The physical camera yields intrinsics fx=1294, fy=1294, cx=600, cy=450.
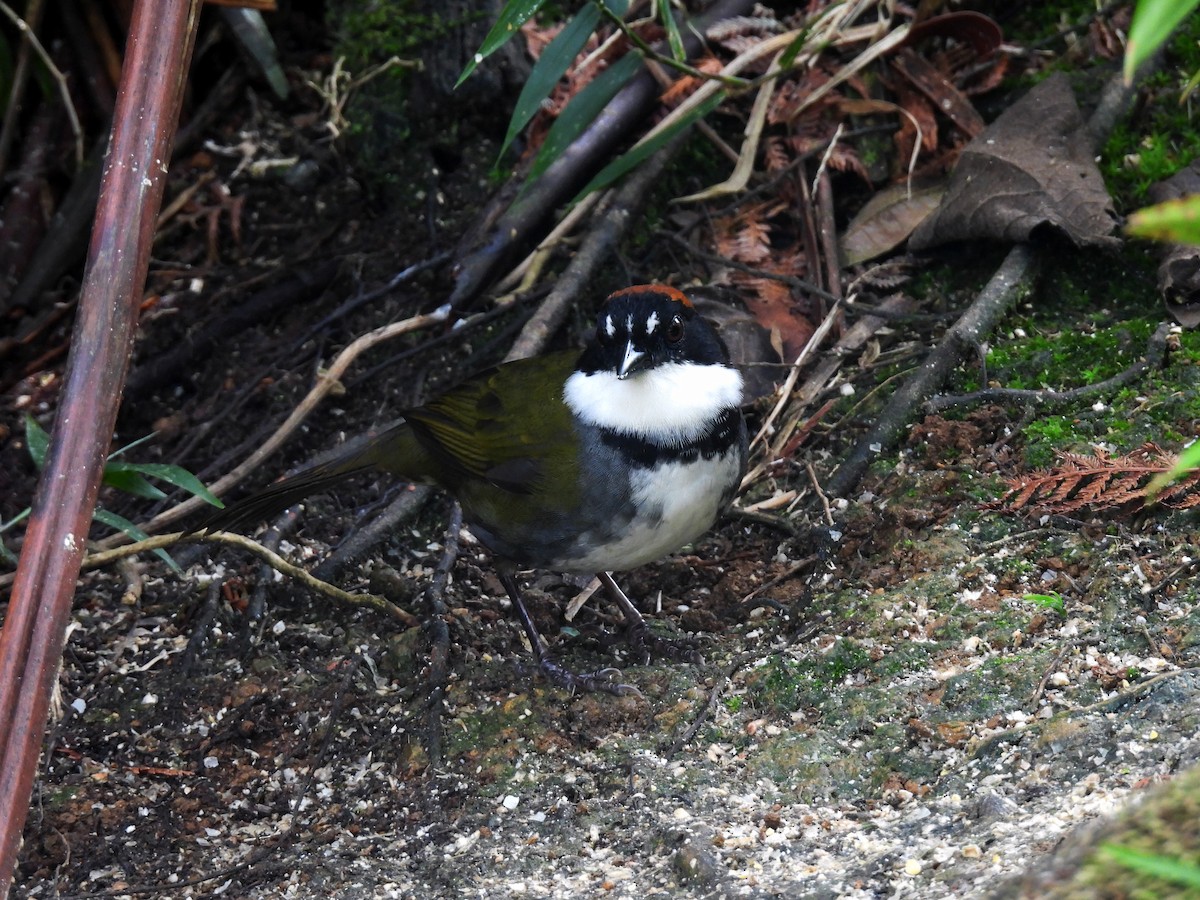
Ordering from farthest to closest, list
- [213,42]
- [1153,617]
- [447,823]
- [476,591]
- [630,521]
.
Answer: [213,42] < [476,591] < [630,521] < [447,823] < [1153,617]

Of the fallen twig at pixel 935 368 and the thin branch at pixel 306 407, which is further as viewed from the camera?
the thin branch at pixel 306 407

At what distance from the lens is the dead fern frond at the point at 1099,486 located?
3.16m

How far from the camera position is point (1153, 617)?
Result: 289 centimetres

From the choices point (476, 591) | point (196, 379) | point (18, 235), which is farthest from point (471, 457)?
point (18, 235)

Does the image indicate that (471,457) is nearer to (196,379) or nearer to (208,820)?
(208,820)

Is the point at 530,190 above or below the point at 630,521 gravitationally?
above

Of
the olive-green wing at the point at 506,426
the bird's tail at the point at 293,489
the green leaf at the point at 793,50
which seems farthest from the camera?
the green leaf at the point at 793,50

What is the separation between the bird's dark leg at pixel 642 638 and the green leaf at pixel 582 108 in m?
1.39

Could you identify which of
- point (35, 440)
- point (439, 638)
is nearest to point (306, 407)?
Result: point (35, 440)

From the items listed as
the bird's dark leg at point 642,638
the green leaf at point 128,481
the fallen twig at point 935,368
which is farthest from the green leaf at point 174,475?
the fallen twig at point 935,368

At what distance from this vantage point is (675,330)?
370cm

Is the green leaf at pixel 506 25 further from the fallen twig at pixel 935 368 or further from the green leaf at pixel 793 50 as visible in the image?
the fallen twig at pixel 935 368

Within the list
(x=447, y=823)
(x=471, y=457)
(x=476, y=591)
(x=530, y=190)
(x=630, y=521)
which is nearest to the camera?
(x=447, y=823)

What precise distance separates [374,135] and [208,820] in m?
3.04
